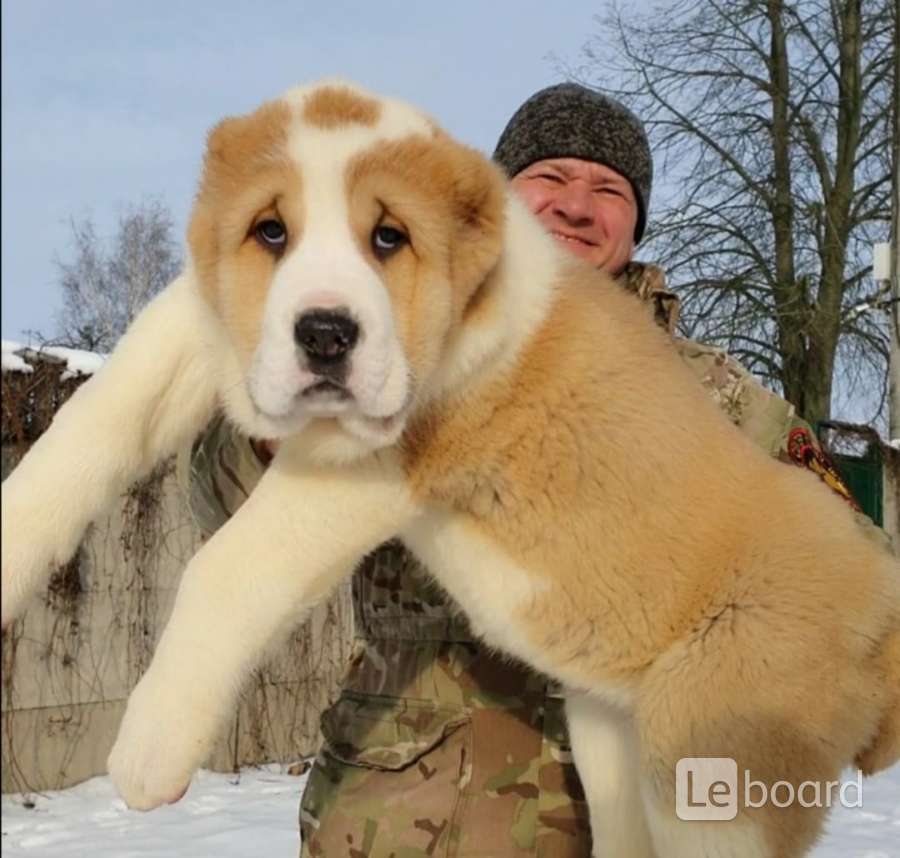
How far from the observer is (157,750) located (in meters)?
2.15

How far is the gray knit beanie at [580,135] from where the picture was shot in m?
3.57

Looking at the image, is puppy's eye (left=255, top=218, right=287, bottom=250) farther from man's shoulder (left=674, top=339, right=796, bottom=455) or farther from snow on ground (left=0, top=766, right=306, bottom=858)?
snow on ground (left=0, top=766, right=306, bottom=858)

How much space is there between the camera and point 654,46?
12.2 meters

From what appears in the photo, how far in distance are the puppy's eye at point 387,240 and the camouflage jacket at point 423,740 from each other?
2.58 ft

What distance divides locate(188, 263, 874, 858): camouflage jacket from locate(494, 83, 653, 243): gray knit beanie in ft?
4.51

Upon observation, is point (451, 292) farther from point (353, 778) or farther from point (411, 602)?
point (353, 778)

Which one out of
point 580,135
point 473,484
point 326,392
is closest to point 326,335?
point 326,392

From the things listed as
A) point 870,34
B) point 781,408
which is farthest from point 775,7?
point 781,408

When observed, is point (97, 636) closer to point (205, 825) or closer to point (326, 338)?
point (205, 825)

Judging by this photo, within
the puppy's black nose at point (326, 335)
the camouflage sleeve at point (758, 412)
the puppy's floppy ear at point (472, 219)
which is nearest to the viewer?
the puppy's black nose at point (326, 335)

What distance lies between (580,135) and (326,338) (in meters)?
1.88

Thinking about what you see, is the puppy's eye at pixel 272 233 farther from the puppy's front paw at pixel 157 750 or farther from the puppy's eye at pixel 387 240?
the puppy's front paw at pixel 157 750

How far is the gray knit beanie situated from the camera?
3574mm

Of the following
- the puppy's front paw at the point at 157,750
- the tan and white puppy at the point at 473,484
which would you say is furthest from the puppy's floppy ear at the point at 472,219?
the puppy's front paw at the point at 157,750
